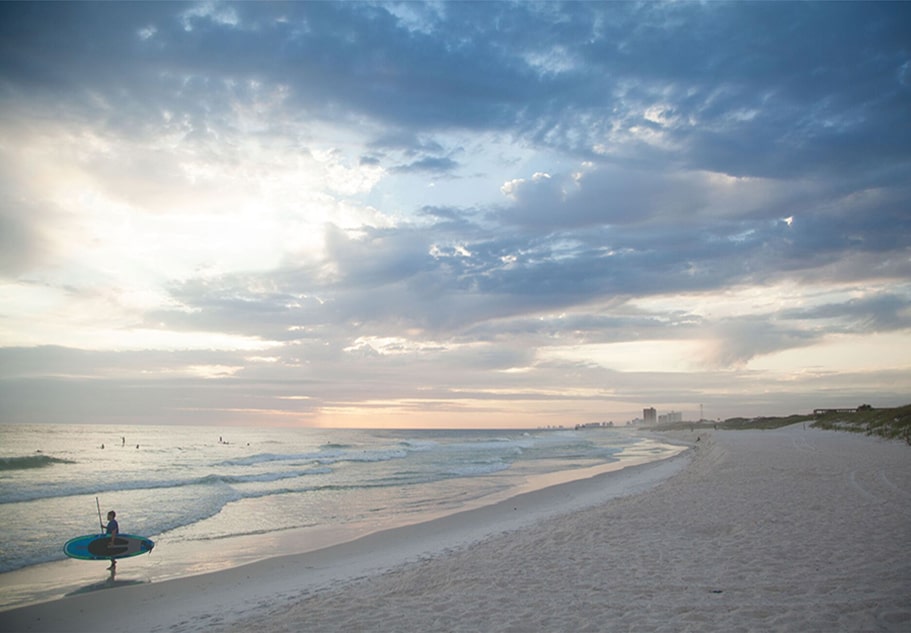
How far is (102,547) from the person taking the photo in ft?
40.7

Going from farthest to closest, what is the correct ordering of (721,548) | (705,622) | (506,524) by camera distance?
(506,524) < (721,548) < (705,622)

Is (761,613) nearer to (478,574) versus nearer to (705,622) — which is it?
(705,622)

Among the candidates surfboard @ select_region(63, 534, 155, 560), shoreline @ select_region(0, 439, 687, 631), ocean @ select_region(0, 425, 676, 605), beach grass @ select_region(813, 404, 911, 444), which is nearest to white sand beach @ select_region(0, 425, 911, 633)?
shoreline @ select_region(0, 439, 687, 631)

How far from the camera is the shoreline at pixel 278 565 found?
31.7 ft

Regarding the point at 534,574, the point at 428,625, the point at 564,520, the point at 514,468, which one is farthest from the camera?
the point at 514,468

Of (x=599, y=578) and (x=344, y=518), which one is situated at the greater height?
(x=599, y=578)

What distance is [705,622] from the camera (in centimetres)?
631

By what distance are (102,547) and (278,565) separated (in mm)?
4267

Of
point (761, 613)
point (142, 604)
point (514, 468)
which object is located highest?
point (761, 613)

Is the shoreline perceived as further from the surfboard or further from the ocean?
the ocean

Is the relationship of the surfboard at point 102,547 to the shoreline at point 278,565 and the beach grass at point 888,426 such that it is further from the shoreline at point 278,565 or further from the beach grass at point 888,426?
the beach grass at point 888,426

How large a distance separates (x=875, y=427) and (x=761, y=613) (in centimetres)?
4520

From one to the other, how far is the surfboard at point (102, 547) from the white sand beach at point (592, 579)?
2153 mm

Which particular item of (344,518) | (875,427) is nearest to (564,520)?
(344,518)
